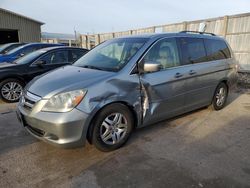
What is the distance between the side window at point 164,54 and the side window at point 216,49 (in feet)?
3.64

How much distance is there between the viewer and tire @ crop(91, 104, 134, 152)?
3213 millimetres

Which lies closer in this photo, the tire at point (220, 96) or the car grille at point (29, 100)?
the car grille at point (29, 100)

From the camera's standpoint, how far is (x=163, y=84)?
384 cm

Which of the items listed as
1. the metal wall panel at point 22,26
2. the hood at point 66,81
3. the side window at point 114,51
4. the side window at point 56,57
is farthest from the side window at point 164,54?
the metal wall panel at point 22,26

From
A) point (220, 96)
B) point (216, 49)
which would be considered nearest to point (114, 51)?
point (216, 49)

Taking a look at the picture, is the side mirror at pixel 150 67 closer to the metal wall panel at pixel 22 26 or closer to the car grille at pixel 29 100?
the car grille at pixel 29 100

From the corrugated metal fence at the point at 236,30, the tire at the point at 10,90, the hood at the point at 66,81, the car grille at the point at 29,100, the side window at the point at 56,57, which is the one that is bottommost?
the tire at the point at 10,90

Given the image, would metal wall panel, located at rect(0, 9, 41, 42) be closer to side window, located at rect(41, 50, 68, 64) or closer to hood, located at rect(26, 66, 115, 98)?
side window, located at rect(41, 50, 68, 64)

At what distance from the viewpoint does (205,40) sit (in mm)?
4875

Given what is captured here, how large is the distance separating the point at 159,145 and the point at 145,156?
1.43ft

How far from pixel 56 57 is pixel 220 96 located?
15.3 feet

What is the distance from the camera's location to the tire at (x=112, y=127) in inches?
126

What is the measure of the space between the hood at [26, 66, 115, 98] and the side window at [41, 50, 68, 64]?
3.27 meters

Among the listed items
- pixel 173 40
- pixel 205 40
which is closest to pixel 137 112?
pixel 173 40
